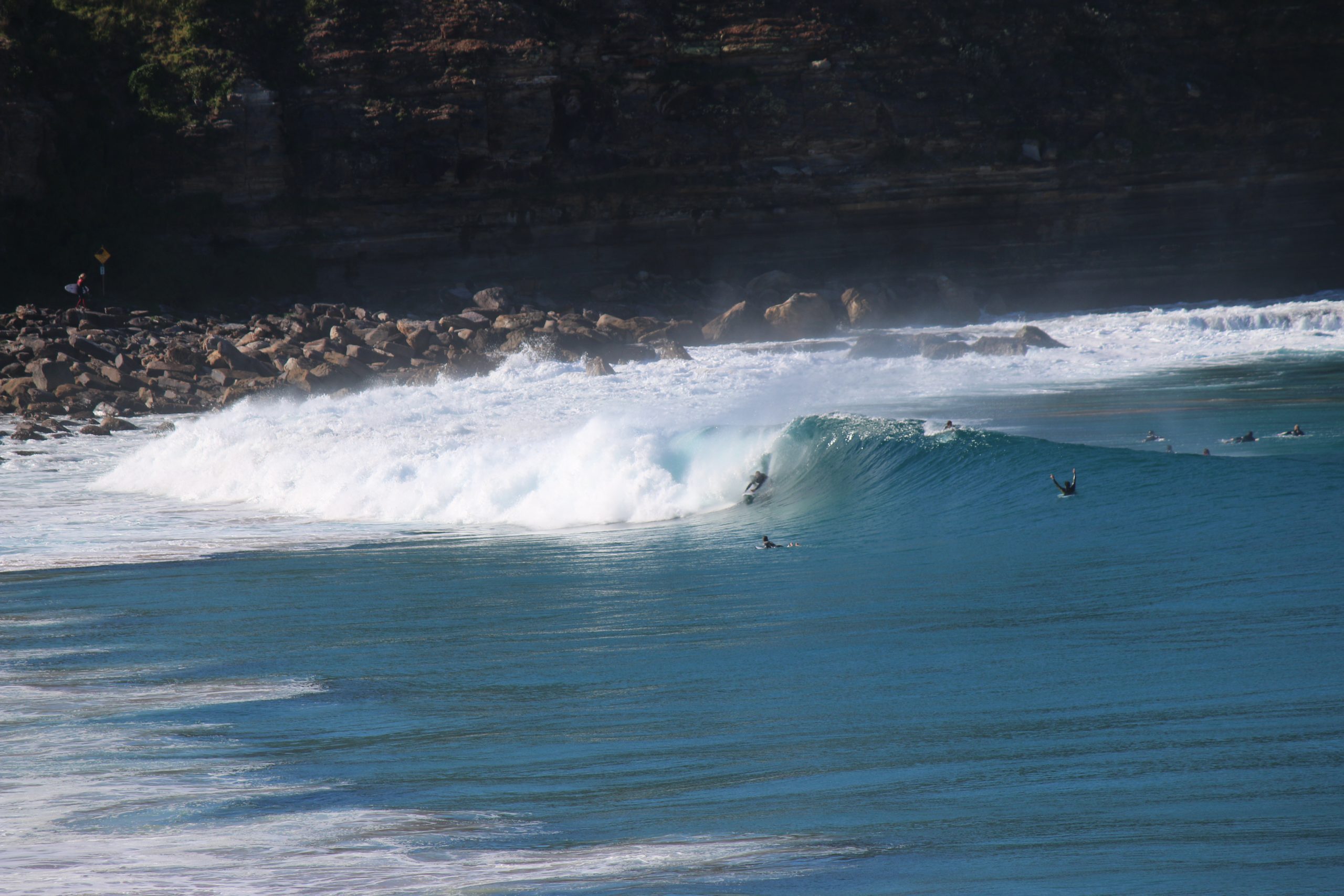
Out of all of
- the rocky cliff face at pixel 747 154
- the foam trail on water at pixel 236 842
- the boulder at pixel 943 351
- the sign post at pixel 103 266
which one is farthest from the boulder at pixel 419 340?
the foam trail on water at pixel 236 842

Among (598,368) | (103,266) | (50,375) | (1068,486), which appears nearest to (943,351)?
(598,368)

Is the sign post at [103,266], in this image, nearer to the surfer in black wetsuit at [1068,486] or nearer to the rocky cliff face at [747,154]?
the rocky cliff face at [747,154]

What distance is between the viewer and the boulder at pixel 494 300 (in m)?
28.2

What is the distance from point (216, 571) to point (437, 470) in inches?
139

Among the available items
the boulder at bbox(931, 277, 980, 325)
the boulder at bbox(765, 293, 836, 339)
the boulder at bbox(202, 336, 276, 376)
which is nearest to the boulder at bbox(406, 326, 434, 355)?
the boulder at bbox(202, 336, 276, 376)

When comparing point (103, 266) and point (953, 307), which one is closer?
point (103, 266)

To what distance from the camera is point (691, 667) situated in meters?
6.18

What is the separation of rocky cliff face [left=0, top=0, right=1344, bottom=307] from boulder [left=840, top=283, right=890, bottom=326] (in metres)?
2.31

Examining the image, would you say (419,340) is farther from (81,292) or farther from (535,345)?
(81,292)

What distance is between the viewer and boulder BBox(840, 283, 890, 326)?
29828mm

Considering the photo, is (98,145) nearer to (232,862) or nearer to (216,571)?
(216,571)

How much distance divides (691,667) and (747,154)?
28.0m

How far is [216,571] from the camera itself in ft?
31.1

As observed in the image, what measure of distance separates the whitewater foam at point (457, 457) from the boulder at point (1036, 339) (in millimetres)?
1704
